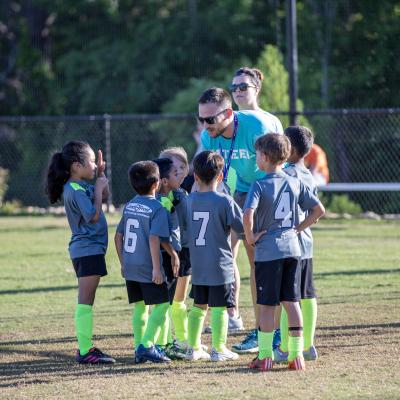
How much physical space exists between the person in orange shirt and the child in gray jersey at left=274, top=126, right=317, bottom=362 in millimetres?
8965

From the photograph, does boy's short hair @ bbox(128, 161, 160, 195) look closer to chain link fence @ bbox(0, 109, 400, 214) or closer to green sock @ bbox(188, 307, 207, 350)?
green sock @ bbox(188, 307, 207, 350)

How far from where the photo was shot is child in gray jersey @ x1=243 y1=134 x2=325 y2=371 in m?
6.13

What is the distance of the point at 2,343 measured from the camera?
24.6 ft

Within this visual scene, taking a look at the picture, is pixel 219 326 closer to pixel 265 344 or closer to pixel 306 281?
pixel 265 344

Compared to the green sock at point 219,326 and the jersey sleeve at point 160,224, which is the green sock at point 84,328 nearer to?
the jersey sleeve at point 160,224

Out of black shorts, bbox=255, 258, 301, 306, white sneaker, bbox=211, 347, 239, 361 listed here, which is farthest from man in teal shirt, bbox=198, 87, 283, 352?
black shorts, bbox=255, 258, 301, 306

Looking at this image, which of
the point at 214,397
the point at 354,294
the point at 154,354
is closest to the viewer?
the point at 214,397

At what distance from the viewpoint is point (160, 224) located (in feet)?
21.6

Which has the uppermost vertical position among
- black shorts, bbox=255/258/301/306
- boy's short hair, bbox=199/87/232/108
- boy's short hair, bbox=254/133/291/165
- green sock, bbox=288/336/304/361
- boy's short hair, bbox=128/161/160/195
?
boy's short hair, bbox=199/87/232/108

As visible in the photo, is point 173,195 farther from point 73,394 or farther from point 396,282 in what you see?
point 396,282

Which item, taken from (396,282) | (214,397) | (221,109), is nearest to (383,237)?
(396,282)

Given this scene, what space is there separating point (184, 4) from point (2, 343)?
71.2 feet

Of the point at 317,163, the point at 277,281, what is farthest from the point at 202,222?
the point at 317,163

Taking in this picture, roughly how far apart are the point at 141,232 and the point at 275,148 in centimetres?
122
